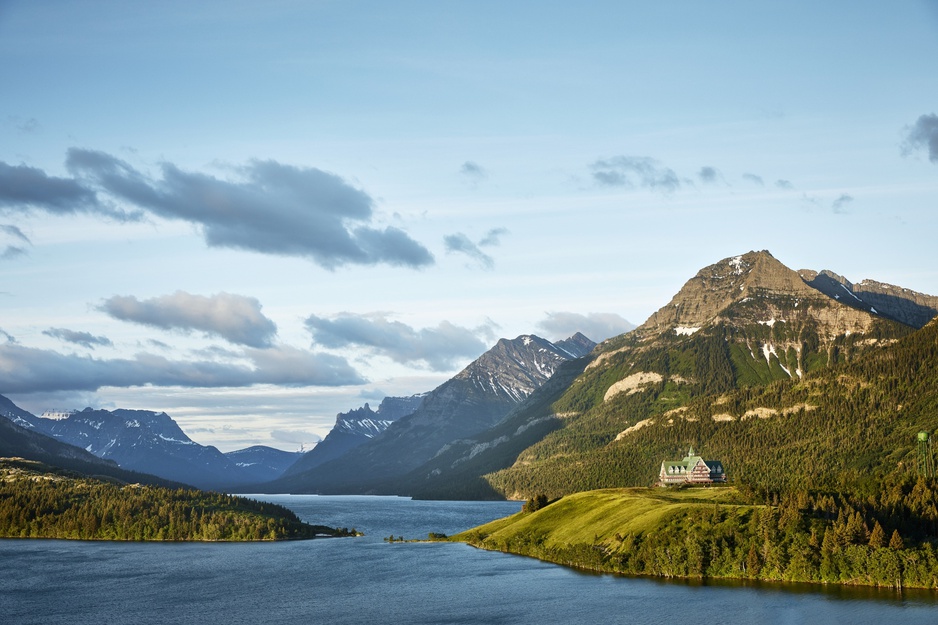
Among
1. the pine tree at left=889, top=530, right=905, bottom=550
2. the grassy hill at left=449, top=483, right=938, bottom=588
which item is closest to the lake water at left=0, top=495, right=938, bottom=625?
the grassy hill at left=449, top=483, right=938, bottom=588

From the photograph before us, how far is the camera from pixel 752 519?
188500 mm

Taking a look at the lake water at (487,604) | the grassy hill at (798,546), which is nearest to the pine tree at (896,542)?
the grassy hill at (798,546)

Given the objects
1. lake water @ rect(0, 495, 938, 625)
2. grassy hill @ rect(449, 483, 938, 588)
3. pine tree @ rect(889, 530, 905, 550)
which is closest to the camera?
lake water @ rect(0, 495, 938, 625)

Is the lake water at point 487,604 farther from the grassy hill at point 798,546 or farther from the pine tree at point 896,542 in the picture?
the pine tree at point 896,542

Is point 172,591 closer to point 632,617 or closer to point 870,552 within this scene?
point 632,617

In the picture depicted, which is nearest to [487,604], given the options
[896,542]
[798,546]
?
[798,546]

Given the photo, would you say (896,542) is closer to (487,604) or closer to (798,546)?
(798,546)

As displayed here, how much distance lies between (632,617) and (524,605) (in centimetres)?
2384

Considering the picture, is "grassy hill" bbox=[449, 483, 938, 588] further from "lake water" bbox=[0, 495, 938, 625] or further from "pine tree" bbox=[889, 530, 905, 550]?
"lake water" bbox=[0, 495, 938, 625]

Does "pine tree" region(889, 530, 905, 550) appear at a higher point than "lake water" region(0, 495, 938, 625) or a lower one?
higher

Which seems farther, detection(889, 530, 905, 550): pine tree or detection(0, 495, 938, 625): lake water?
detection(889, 530, 905, 550): pine tree

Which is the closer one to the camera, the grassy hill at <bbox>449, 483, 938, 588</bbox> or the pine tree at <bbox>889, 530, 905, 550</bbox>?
the grassy hill at <bbox>449, 483, 938, 588</bbox>

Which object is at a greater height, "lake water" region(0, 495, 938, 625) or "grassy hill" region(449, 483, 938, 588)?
"grassy hill" region(449, 483, 938, 588)

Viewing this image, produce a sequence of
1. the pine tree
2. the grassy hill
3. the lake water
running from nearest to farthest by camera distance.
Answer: the lake water < the grassy hill < the pine tree
